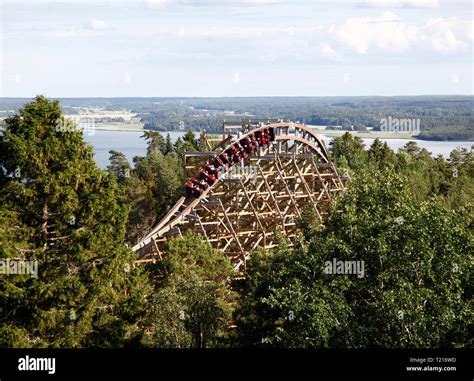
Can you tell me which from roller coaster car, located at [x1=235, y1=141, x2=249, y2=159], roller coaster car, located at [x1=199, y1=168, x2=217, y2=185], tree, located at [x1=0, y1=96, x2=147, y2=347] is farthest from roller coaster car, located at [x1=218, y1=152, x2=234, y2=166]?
tree, located at [x1=0, y1=96, x2=147, y2=347]

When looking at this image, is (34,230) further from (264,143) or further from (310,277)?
(264,143)

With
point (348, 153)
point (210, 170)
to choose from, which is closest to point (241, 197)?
point (210, 170)

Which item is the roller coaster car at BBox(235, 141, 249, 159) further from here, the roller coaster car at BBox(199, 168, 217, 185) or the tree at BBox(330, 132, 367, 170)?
the tree at BBox(330, 132, 367, 170)

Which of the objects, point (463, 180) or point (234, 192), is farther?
point (463, 180)

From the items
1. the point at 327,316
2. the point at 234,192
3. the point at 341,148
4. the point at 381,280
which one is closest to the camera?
the point at 327,316

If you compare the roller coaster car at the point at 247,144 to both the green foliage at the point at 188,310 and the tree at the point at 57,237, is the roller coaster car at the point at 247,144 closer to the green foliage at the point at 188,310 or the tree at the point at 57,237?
the green foliage at the point at 188,310

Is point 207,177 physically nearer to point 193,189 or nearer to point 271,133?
point 193,189

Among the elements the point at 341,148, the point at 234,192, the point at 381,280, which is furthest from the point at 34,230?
the point at 341,148
